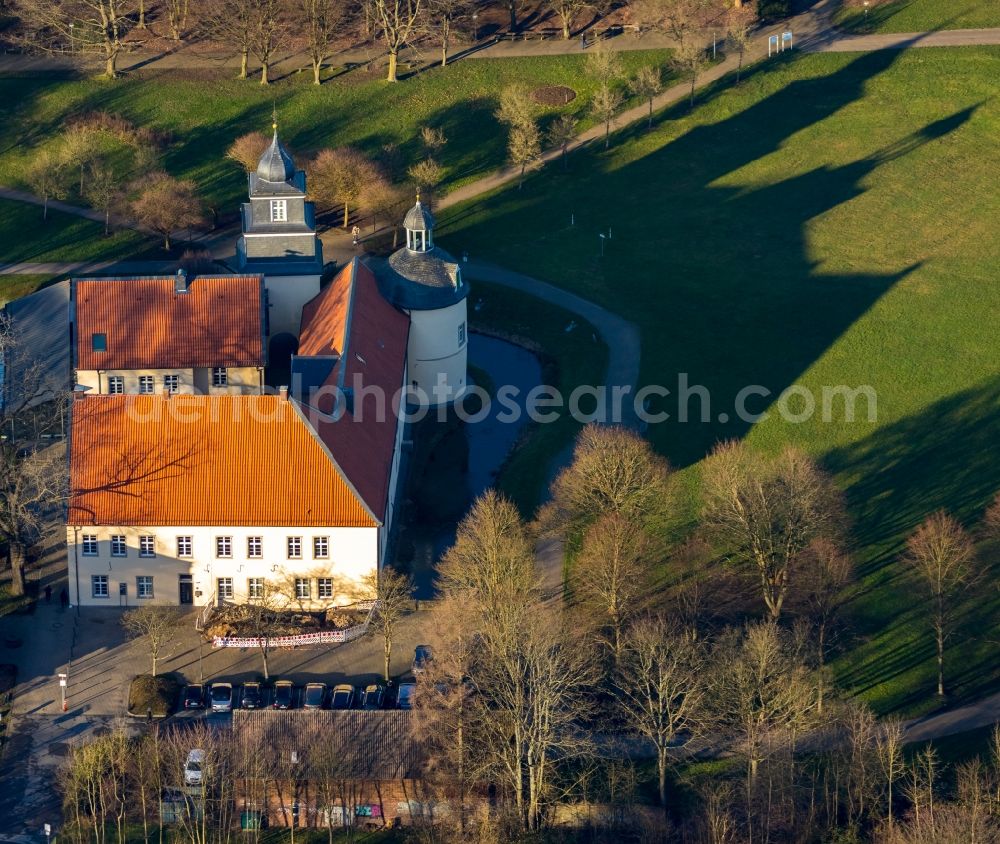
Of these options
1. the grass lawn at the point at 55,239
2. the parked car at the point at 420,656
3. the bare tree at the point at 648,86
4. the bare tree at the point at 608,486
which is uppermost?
the bare tree at the point at 648,86

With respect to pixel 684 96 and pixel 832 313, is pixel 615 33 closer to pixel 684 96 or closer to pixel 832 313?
pixel 684 96

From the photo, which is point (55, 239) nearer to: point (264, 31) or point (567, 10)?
point (264, 31)

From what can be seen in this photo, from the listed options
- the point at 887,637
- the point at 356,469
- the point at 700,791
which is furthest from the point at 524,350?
the point at 700,791

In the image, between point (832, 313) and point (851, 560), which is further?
point (832, 313)

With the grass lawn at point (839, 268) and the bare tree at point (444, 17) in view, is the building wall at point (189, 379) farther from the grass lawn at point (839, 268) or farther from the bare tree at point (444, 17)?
the bare tree at point (444, 17)

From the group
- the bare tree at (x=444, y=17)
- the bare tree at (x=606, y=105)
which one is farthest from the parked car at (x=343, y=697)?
the bare tree at (x=444, y=17)

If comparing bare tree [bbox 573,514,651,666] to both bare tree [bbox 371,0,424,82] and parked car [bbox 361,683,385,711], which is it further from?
bare tree [bbox 371,0,424,82]

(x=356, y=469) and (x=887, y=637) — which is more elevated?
(x=356, y=469)
